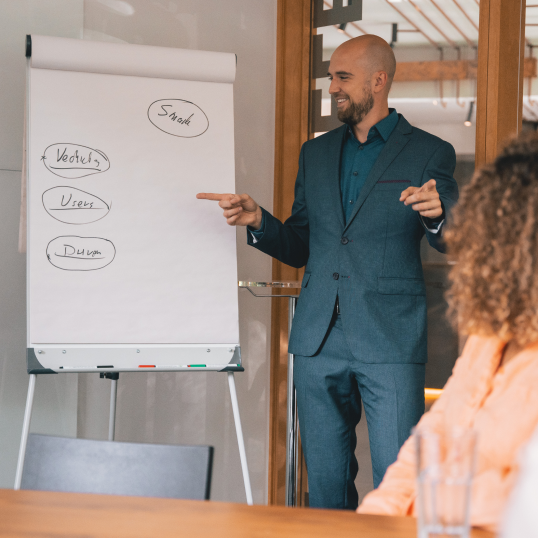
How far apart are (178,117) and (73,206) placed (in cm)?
51

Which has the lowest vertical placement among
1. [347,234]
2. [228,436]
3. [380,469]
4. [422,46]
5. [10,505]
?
[228,436]

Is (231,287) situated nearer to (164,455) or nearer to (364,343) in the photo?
(364,343)

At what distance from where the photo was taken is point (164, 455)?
3.69ft

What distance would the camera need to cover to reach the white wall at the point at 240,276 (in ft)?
8.79

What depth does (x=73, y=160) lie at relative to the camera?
2.21m

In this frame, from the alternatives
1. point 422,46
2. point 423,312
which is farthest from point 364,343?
point 422,46

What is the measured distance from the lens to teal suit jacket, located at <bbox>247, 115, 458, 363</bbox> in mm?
2061

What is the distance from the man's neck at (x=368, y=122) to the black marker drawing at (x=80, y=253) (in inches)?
37.7

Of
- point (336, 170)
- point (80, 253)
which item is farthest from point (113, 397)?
point (336, 170)

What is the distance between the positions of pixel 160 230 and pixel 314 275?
1.87ft

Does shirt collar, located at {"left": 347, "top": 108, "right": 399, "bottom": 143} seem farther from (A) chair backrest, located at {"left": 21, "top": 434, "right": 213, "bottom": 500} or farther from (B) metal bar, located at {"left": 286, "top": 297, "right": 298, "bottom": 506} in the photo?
(A) chair backrest, located at {"left": 21, "top": 434, "right": 213, "bottom": 500}

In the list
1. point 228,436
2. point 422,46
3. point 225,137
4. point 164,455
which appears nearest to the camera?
point 164,455

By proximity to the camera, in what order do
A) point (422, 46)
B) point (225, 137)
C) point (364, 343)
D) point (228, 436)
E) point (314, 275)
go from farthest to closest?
1. point (228, 436)
2. point (422, 46)
3. point (225, 137)
4. point (314, 275)
5. point (364, 343)

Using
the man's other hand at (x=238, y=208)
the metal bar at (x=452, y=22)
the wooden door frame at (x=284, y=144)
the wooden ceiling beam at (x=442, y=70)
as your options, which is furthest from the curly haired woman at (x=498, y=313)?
the wooden door frame at (x=284, y=144)
